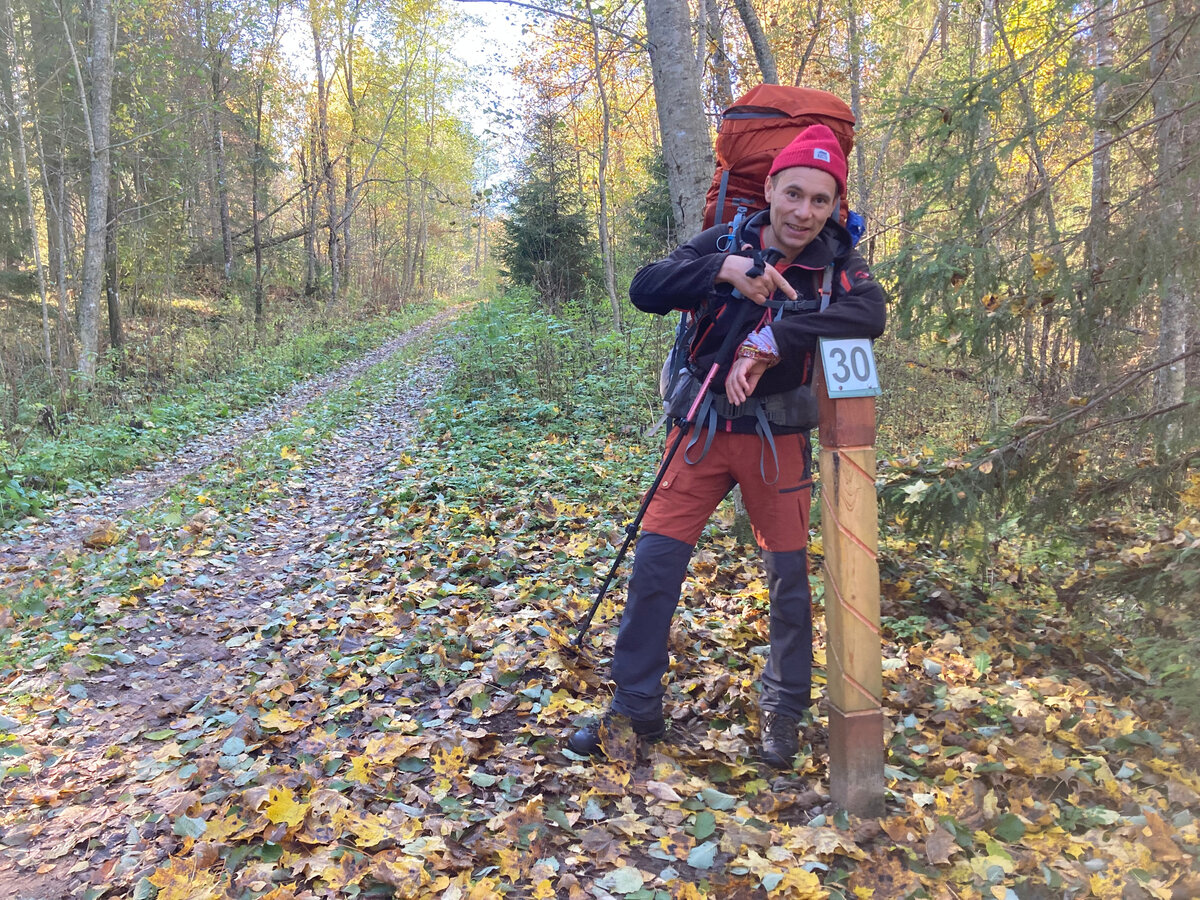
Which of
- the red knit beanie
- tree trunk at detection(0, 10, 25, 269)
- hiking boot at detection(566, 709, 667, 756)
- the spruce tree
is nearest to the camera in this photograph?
the red knit beanie

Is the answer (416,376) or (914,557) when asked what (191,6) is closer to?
(416,376)

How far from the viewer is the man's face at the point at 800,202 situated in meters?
2.68

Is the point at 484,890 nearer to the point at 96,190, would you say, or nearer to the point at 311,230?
the point at 96,190

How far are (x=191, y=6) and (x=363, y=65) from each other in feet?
30.9

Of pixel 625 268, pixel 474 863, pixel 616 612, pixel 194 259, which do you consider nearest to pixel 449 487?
pixel 616 612

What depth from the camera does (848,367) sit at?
103 inches

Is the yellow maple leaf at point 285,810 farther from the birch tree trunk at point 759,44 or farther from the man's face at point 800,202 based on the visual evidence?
the birch tree trunk at point 759,44

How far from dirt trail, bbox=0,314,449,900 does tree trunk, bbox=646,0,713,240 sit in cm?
384

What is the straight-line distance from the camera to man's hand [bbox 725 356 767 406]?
272 centimetres

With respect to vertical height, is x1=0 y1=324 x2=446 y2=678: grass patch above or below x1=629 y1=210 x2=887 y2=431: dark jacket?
below

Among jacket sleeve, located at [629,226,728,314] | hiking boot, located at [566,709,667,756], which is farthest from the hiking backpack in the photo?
hiking boot, located at [566,709,667,756]

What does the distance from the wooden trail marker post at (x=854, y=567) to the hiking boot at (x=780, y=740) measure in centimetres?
33

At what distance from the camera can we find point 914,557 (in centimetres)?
529

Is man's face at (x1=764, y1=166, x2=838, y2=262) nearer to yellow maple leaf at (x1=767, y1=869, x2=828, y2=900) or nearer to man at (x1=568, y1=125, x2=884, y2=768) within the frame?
man at (x1=568, y1=125, x2=884, y2=768)
